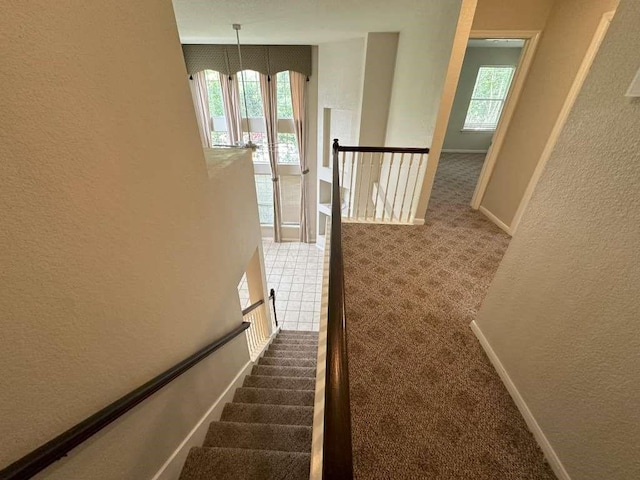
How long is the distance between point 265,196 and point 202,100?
2705 mm

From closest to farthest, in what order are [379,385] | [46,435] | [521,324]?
[46,435] → [521,324] → [379,385]

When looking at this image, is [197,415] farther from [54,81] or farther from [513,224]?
[513,224]

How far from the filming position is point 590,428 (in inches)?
39.3

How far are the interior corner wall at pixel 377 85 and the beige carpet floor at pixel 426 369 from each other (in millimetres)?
2581

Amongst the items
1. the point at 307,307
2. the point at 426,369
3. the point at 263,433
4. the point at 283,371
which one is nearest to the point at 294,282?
the point at 307,307

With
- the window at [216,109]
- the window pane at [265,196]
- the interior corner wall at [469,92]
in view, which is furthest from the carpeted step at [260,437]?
the interior corner wall at [469,92]

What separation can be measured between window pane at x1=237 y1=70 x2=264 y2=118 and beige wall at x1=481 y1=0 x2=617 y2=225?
5.23 meters

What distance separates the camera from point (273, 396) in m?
2.38

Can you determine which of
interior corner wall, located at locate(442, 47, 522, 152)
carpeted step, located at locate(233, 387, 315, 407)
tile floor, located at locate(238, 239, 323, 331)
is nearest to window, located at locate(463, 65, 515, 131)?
interior corner wall, located at locate(442, 47, 522, 152)

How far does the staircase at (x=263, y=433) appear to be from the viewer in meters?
1.47

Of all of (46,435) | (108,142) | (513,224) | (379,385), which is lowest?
(379,385)

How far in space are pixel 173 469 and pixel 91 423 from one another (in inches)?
34.0

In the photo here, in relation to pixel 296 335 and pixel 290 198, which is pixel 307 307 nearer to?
pixel 296 335

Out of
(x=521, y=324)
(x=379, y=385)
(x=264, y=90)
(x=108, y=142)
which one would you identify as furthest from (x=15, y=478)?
(x=264, y=90)
